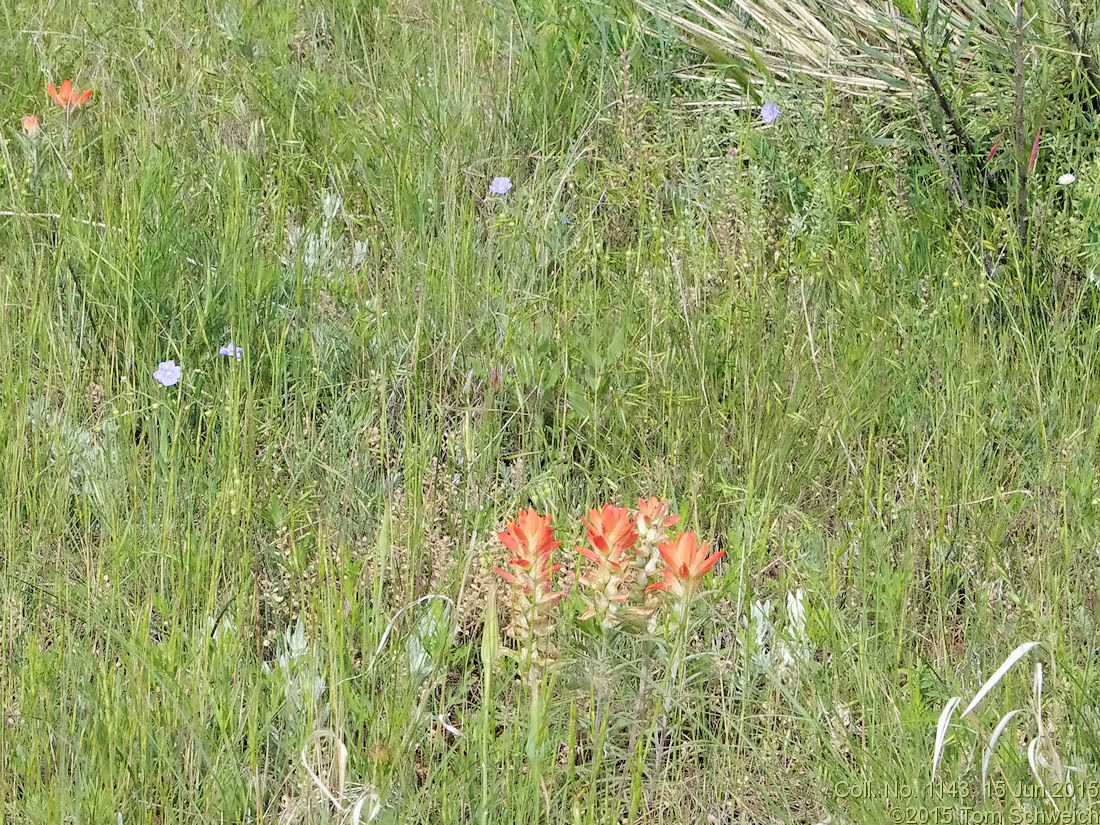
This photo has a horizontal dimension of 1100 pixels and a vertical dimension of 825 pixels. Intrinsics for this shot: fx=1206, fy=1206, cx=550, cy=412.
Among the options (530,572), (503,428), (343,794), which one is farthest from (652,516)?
(503,428)

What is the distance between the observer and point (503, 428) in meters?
2.41

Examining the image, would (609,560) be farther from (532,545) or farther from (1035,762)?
(1035,762)

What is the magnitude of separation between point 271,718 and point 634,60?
7.64 ft

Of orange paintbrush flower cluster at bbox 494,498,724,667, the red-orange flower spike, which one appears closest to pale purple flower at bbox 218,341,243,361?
orange paintbrush flower cluster at bbox 494,498,724,667

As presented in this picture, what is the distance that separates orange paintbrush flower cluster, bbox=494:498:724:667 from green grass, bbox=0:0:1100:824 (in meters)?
0.13

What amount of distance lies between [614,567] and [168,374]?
121 cm

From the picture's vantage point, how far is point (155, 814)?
5.32ft

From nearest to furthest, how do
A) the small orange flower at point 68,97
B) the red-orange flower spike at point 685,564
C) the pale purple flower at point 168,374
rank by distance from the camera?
the red-orange flower spike at point 685,564, the pale purple flower at point 168,374, the small orange flower at point 68,97

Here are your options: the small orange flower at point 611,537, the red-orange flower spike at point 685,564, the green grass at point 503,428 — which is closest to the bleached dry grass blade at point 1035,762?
the green grass at point 503,428

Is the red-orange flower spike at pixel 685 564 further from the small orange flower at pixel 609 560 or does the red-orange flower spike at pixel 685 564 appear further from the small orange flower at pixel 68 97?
the small orange flower at pixel 68 97

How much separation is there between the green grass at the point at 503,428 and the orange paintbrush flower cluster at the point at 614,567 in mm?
130

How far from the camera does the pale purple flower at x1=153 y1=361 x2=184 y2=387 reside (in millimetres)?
2395

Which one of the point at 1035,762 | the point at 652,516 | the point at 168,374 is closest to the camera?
the point at 1035,762

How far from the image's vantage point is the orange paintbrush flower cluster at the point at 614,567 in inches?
61.9
